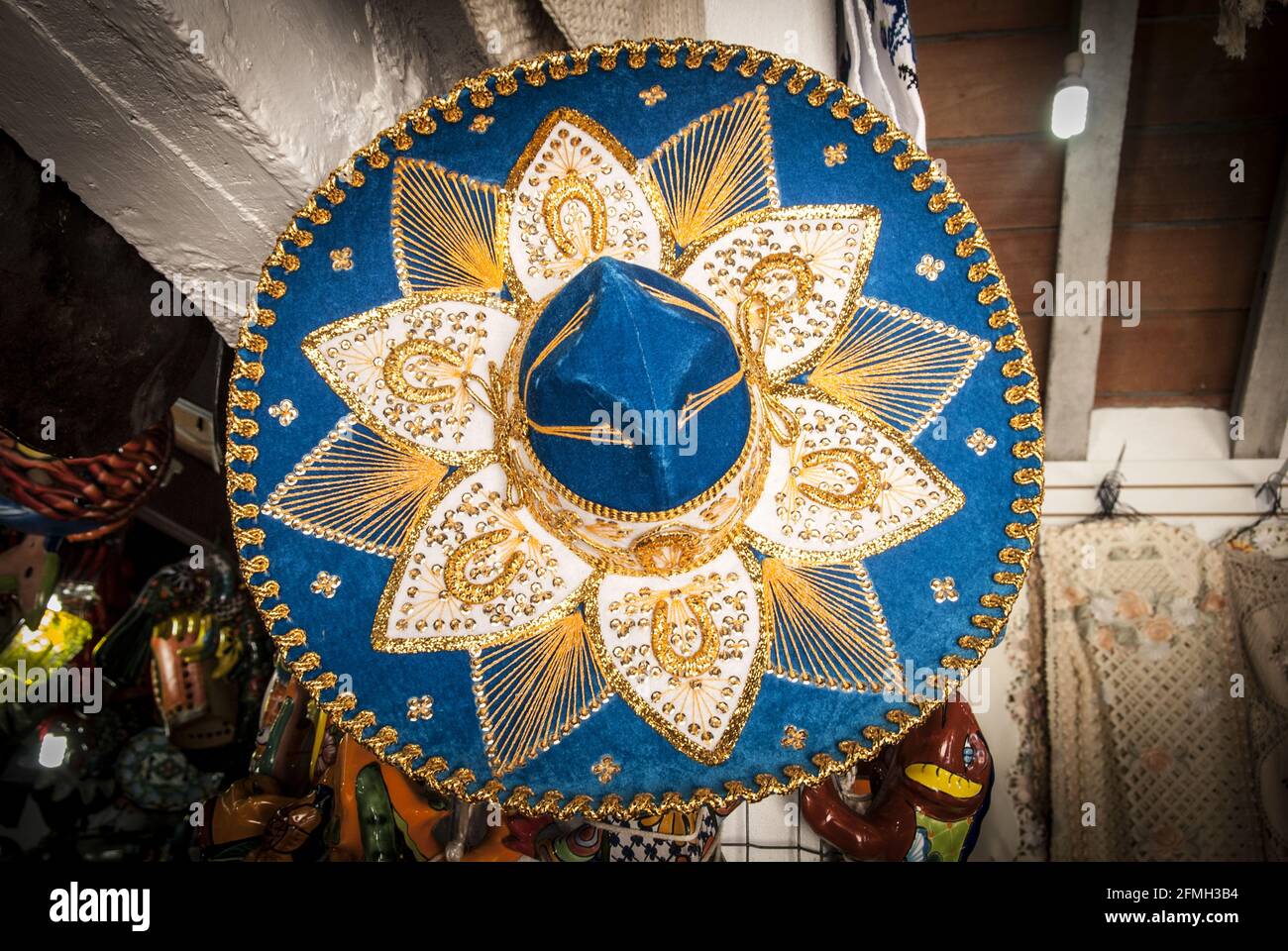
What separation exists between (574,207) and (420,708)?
36.9 inches

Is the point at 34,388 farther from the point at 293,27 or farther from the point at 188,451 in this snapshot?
the point at 188,451

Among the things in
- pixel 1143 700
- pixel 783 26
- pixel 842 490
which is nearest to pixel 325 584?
pixel 842 490

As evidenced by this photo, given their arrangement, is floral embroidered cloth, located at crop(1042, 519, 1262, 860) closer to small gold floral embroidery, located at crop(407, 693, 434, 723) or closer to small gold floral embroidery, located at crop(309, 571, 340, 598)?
small gold floral embroidery, located at crop(407, 693, 434, 723)

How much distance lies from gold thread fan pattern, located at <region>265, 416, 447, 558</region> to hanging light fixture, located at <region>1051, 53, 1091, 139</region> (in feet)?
5.98

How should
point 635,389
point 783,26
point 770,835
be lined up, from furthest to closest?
point 770,835, point 783,26, point 635,389

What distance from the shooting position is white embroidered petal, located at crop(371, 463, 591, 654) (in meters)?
1.46

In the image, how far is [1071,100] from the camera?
2090 millimetres

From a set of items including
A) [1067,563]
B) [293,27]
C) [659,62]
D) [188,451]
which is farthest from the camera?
[188,451]

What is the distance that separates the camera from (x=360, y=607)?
4.76 feet

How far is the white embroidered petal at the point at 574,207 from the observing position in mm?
1434

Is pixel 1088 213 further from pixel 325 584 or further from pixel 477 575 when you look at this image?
pixel 325 584

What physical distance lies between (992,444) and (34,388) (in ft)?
6.36

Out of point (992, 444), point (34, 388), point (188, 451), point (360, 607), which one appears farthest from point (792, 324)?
point (188, 451)

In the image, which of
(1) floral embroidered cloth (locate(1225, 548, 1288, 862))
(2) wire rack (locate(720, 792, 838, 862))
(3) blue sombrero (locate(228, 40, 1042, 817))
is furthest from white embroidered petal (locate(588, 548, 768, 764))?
(1) floral embroidered cloth (locate(1225, 548, 1288, 862))
